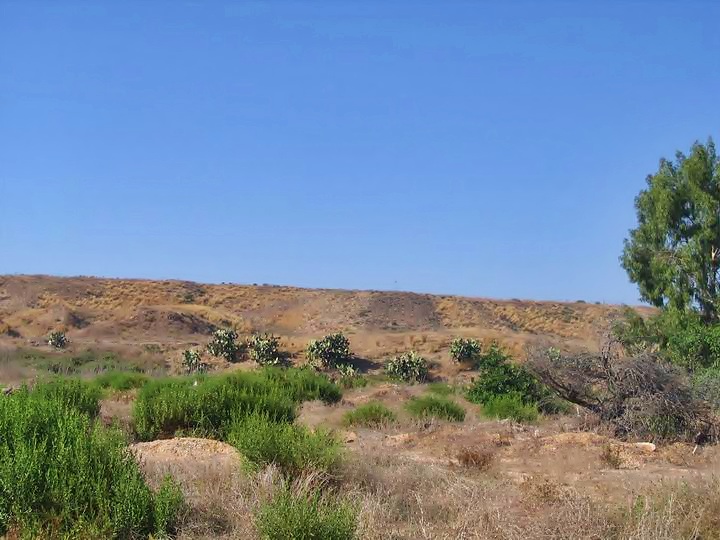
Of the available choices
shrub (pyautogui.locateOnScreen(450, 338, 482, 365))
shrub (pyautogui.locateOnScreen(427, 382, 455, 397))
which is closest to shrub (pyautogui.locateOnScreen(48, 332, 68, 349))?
shrub (pyautogui.locateOnScreen(450, 338, 482, 365))

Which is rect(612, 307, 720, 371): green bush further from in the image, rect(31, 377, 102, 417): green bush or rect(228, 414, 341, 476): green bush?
rect(228, 414, 341, 476): green bush

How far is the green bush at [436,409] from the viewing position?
16734mm

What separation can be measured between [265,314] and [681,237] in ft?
132

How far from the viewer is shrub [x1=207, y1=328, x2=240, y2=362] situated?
38.3 m

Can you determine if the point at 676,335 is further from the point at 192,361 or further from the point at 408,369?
the point at 192,361

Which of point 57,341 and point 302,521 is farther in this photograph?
point 57,341

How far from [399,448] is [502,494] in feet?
17.8

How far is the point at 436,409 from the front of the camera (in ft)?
55.7

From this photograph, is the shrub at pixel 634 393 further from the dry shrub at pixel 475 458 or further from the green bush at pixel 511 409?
the dry shrub at pixel 475 458

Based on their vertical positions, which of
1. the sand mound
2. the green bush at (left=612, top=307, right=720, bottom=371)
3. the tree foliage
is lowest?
the sand mound

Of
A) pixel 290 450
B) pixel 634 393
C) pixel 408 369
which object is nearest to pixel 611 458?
pixel 634 393

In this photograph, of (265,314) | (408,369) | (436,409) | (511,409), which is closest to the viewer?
(436,409)

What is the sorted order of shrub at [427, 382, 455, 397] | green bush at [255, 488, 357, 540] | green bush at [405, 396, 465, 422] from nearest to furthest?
1. green bush at [255, 488, 357, 540]
2. green bush at [405, 396, 465, 422]
3. shrub at [427, 382, 455, 397]

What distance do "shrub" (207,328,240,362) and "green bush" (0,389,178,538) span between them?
3193 cm
